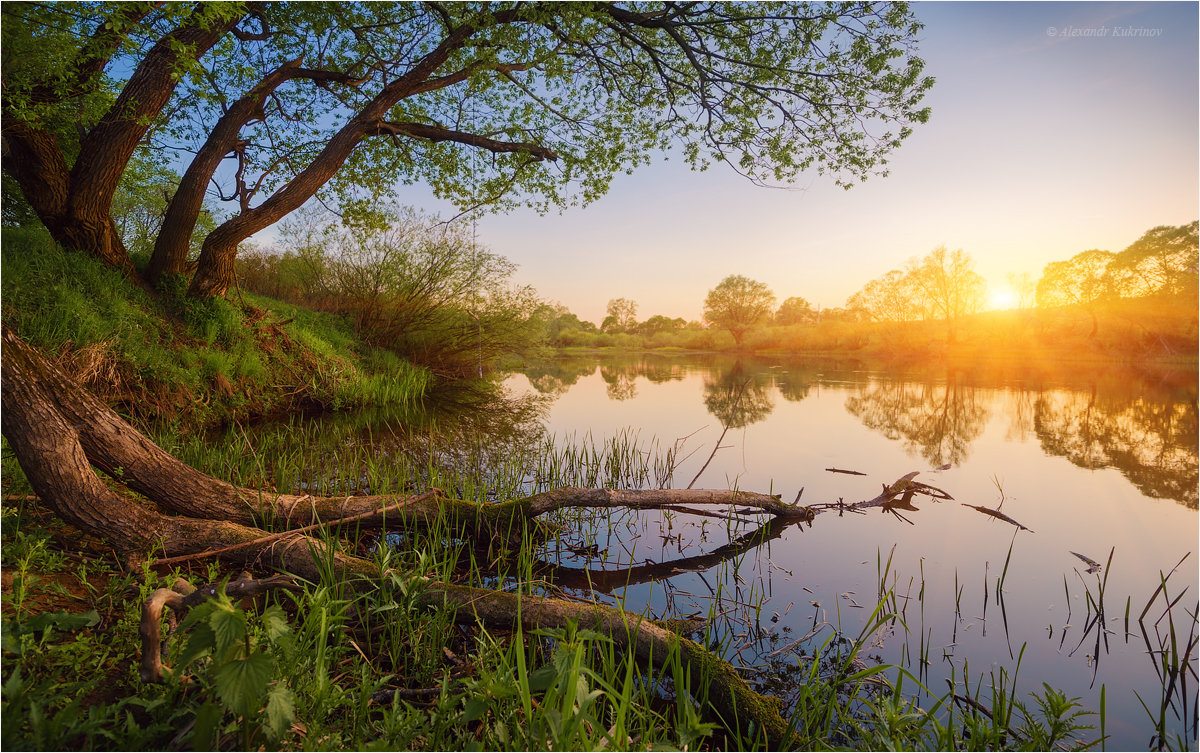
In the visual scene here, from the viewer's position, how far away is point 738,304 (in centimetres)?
4803

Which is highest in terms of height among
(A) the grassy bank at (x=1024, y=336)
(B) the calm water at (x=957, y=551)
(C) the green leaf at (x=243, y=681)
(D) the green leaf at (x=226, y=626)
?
(A) the grassy bank at (x=1024, y=336)

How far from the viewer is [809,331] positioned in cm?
4006

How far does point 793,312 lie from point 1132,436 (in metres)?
55.0

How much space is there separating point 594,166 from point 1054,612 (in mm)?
10056

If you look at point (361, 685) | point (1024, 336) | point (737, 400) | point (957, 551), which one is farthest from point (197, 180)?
point (1024, 336)

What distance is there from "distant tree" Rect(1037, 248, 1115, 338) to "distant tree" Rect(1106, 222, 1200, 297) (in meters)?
0.35

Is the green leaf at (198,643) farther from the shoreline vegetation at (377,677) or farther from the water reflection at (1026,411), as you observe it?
the water reflection at (1026,411)

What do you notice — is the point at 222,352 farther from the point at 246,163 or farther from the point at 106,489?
the point at 106,489

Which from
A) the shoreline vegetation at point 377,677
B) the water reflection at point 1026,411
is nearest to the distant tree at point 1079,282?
the water reflection at point 1026,411

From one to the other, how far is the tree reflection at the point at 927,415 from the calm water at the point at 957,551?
0.11m

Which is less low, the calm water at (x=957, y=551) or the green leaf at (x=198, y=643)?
the green leaf at (x=198, y=643)

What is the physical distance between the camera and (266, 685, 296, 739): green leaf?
1.29 m

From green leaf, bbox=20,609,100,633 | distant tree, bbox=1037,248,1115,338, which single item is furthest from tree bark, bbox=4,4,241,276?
distant tree, bbox=1037,248,1115,338

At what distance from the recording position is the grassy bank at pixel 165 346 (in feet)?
20.0
